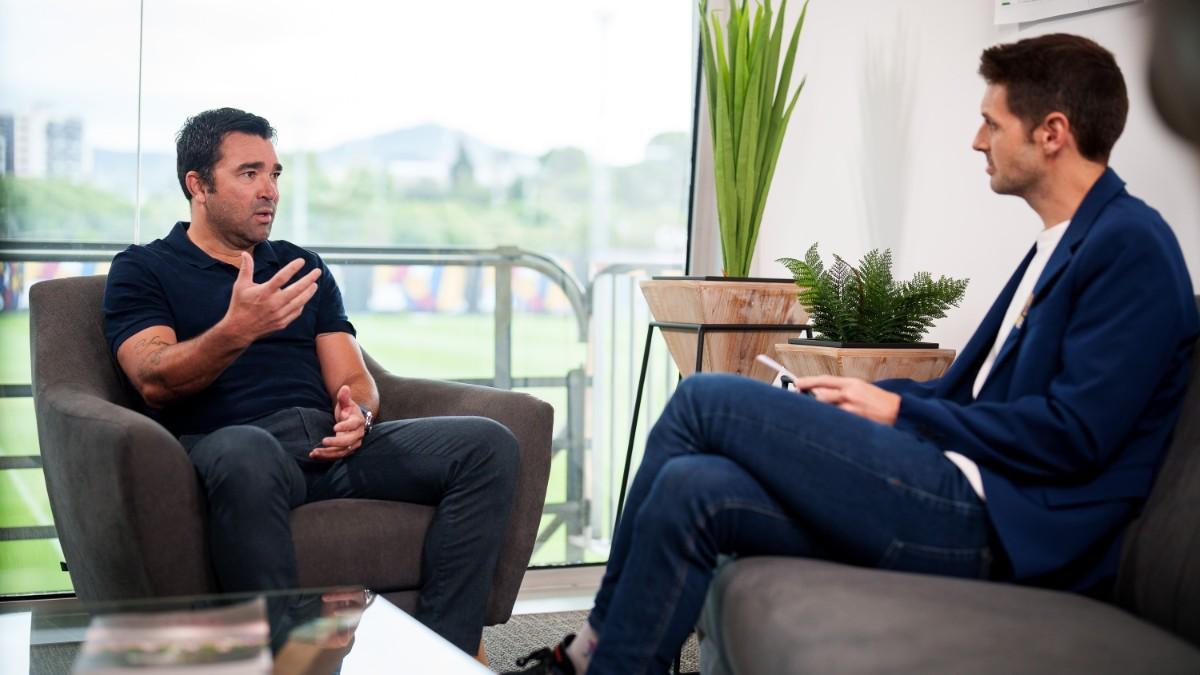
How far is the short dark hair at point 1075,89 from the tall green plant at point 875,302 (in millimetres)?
614

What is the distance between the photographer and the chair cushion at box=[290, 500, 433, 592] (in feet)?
7.20

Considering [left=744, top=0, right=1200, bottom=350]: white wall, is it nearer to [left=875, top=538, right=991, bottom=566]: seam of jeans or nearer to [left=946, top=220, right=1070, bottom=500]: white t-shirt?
[left=946, top=220, right=1070, bottom=500]: white t-shirt

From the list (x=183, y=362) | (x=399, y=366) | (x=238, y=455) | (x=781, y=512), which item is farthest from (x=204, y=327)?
(x=781, y=512)

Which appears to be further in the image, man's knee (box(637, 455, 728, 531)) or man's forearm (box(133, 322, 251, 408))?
man's forearm (box(133, 322, 251, 408))

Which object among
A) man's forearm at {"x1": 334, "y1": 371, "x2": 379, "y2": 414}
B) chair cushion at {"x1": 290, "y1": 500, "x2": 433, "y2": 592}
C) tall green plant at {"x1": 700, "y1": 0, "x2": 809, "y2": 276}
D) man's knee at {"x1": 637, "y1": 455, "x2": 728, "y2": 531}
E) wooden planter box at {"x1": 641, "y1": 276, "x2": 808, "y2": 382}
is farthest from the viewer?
tall green plant at {"x1": 700, "y1": 0, "x2": 809, "y2": 276}

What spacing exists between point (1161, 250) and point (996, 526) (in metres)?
0.46

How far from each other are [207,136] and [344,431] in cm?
76

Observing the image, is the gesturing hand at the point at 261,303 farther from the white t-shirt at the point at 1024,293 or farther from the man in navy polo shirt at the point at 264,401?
the white t-shirt at the point at 1024,293

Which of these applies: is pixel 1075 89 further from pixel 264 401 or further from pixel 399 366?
pixel 399 366

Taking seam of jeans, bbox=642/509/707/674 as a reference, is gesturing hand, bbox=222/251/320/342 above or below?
above

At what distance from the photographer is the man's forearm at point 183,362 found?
7.44ft

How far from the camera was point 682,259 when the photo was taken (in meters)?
3.82

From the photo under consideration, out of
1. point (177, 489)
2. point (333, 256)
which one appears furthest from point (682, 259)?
point (177, 489)

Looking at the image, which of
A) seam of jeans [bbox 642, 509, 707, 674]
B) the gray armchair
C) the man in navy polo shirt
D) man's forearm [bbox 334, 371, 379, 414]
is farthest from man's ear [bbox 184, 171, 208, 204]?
seam of jeans [bbox 642, 509, 707, 674]
